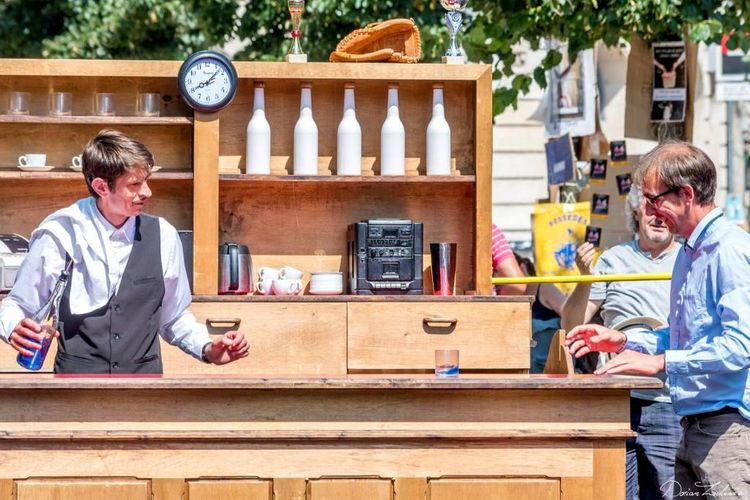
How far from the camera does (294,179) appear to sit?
18.6 feet

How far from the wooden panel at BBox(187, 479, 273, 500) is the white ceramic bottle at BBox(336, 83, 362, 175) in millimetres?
2588

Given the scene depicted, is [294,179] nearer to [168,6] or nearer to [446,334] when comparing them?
[446,334]

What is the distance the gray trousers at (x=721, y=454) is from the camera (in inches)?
132

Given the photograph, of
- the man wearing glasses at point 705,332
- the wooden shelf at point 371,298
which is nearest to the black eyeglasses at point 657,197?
the man wearing glasses at point 705,332

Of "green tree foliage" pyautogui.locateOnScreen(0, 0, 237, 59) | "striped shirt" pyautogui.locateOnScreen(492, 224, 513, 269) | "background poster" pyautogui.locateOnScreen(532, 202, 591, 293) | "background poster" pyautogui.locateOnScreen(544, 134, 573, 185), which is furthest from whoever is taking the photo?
"green tree foliage" pyautogui.locateOnScreen(0, 0, 237, 59)

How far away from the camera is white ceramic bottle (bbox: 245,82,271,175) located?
570cm

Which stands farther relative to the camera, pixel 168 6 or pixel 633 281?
pixel 168 6

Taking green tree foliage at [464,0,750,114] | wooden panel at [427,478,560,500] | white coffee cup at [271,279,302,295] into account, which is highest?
green tree foliage at [464,0,750,114]

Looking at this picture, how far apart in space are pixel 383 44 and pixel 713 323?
9.46 ft

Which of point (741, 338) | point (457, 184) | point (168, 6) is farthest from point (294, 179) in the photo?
point (168, 6)

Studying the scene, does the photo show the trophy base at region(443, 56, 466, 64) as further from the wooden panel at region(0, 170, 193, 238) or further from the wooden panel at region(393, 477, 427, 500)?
the wooden panel at region(393, 477, 427, 500)

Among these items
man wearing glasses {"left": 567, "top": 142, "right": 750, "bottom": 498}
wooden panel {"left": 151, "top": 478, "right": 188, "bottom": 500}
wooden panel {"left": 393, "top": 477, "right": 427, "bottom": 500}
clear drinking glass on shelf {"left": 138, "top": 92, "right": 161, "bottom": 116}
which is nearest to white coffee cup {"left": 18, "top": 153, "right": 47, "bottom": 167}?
clear drinking glass on shelf {"left": 138, "top": 92, "right": 161, "bottom": 116}

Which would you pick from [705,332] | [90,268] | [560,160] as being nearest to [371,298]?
[90,268]

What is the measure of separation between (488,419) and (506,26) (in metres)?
5.04
